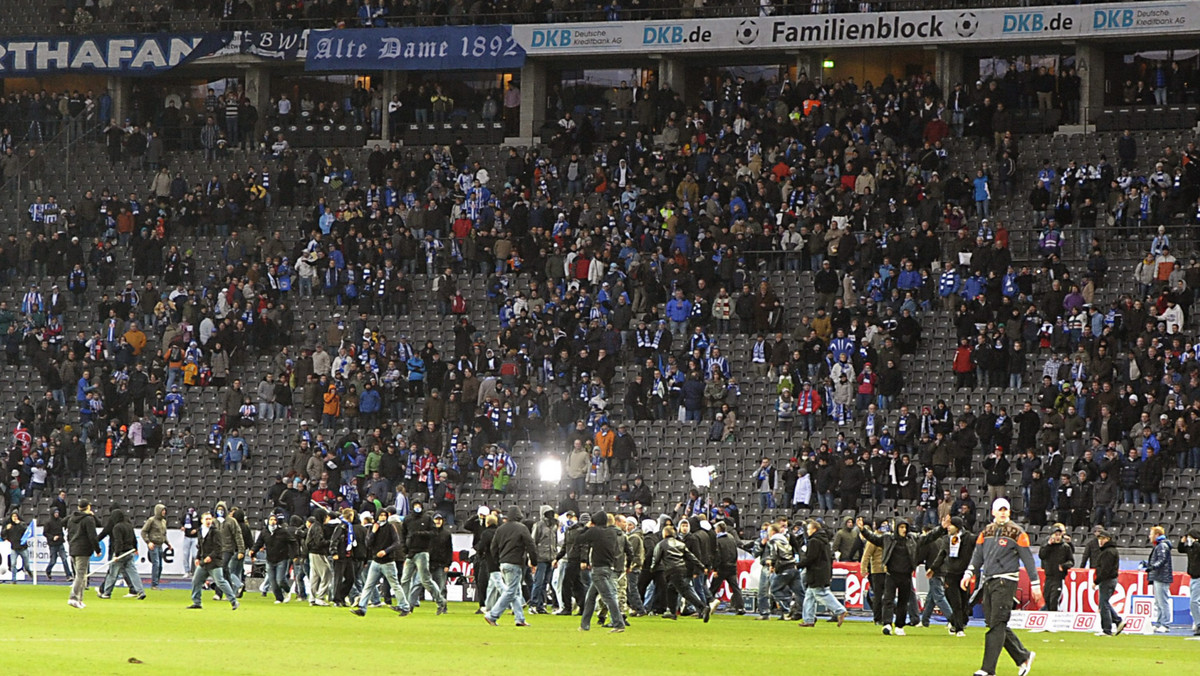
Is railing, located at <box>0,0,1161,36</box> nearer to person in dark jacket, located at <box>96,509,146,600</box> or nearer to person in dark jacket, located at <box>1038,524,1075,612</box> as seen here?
person in dark jacket, located at <box>1038,524,1075,612</box>

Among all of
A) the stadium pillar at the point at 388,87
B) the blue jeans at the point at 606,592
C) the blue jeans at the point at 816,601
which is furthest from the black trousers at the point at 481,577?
the stadium pillar at the point at 388,87

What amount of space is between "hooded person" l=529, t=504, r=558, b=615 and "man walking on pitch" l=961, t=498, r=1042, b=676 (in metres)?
11.9

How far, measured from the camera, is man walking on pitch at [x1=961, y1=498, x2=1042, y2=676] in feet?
59.0

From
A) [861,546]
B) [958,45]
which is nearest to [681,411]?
[861,546]

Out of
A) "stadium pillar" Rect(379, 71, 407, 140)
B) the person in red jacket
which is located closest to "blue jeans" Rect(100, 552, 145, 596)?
the person in red jacket

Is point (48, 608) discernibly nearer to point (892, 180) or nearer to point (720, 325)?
point (720, 325)

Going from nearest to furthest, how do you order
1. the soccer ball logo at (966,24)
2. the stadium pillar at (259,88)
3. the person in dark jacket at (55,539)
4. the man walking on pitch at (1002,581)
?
the man walking on pitch at (1002,581), the person in dark jacket at (55,539), the soccer ball logo at (966,24), the stadium pillar at (259,88)

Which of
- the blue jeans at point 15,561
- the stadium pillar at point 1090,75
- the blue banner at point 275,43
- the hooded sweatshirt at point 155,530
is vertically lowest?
the blue jeans at point 15,561

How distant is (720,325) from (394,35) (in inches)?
580

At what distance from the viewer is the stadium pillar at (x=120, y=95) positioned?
56.4 meters

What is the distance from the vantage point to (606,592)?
23875 mm

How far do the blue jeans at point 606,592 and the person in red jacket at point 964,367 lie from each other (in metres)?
16.6

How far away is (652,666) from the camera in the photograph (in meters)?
19.6

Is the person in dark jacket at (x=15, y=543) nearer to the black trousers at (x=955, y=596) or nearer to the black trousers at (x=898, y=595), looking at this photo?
the black trousers at (x=898, y=595)
